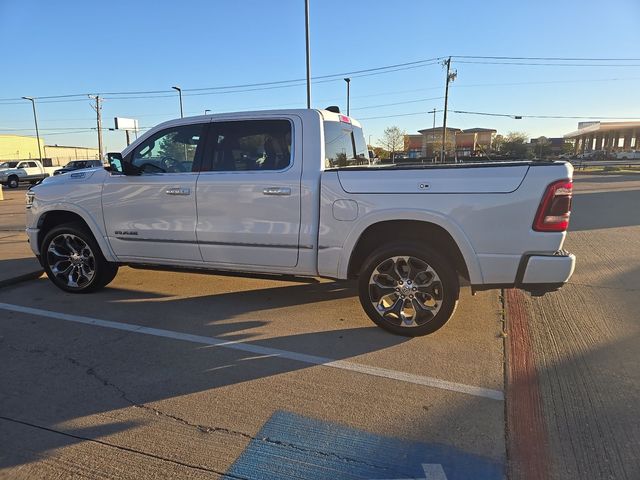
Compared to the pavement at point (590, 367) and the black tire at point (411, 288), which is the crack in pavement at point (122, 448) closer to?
the pavement at point (590, 367)

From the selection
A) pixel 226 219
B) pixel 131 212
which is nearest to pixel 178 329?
pixel 226 219

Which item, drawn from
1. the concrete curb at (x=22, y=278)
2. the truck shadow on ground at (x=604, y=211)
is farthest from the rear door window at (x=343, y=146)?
the truck shadow on ground at (x=604, y=211)

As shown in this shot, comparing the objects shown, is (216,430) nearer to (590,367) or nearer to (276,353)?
(276,353)

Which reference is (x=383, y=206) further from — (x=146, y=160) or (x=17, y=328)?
(x=17, y=328)

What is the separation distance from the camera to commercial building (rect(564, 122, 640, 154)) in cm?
8119

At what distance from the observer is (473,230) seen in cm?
370

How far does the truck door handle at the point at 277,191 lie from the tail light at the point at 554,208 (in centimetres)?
214

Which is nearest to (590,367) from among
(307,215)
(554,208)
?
(554,208)

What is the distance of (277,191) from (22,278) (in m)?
4.11

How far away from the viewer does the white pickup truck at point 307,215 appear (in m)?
3.61

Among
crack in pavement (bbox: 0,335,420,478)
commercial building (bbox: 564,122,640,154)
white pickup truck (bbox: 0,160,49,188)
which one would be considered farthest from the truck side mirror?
commercial building (bbox: 564,122,640,154)

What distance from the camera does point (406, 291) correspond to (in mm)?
4059

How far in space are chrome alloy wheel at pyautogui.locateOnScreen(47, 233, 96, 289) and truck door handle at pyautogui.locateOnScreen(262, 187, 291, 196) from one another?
99.4 inches

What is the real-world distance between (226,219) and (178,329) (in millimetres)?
1167
